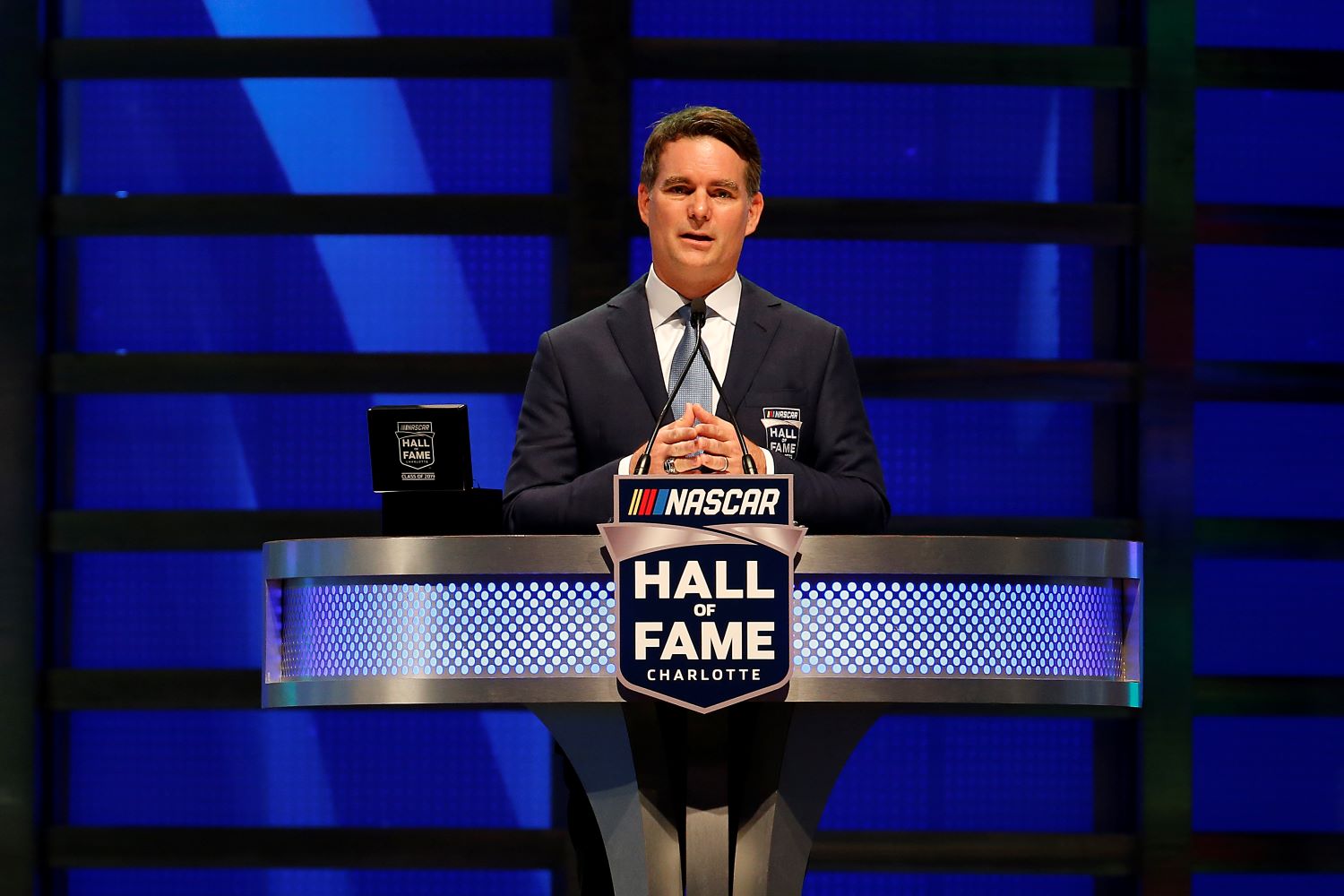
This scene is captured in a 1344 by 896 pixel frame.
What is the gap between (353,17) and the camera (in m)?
4.67

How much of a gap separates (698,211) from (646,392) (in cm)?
29

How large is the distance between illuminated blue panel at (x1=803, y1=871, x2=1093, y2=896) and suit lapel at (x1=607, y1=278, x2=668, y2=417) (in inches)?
97.5

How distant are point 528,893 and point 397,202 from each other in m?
2.05

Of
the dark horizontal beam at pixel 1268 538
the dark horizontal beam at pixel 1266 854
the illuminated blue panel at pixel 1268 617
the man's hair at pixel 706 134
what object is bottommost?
the dark horizontal beam at pixel 1266 854

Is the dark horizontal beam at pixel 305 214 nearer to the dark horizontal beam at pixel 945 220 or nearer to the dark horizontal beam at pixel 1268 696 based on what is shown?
the dark horizontal beam at pixel 945 220

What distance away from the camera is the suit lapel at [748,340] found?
2443 millimetres

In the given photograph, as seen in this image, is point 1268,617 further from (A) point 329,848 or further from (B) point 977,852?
(A) point 329,848

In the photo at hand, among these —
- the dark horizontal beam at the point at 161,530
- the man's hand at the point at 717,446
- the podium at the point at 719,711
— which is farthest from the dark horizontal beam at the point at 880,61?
the podium at the point at 719,711

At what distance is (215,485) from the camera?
463cm

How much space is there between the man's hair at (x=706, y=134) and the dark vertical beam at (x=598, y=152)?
6.63ft

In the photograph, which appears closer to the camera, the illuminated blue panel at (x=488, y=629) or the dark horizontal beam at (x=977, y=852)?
the illuminated blue panel at (x=488, y=629)

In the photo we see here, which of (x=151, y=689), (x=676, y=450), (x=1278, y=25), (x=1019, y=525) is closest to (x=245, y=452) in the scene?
(x=151, y=689)

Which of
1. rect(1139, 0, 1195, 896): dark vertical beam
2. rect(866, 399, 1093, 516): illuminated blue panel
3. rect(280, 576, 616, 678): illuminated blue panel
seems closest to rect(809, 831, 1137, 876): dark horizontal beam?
rect(1139, 0, 1195, 896): dark vertical beam

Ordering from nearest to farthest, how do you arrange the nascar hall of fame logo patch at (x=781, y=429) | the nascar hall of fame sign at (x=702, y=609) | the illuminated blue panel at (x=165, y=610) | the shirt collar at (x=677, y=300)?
the nascar hall of fame sign at (x=702, y=609) < the nascar hall of fame logo patch at (x=781, y=429) < the shirt collar at (x=677, y=300) < the illuminated blue panel at (x=165, y=610)
